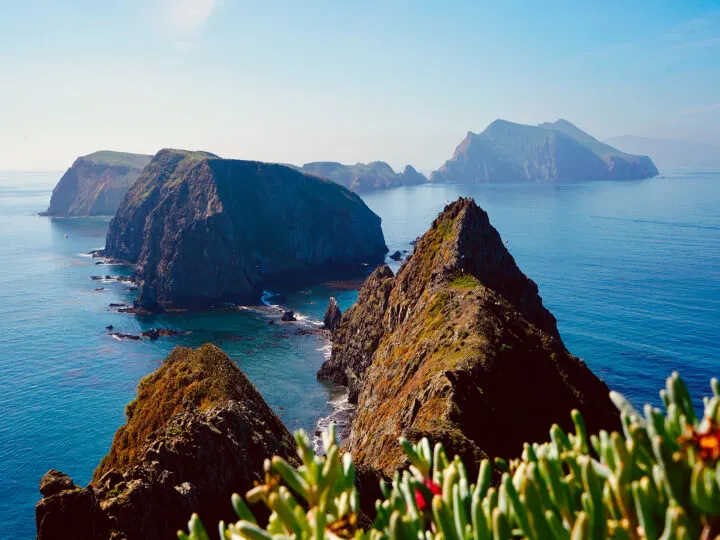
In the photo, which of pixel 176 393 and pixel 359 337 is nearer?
pixel 176 393

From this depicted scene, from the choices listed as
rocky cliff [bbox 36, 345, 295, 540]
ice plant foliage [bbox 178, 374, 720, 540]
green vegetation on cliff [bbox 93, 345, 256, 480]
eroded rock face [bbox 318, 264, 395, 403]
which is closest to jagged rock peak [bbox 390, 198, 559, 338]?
eroded rock face [bbox 318, 264, 395, 403]

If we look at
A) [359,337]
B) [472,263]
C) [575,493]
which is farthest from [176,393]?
[575,493]

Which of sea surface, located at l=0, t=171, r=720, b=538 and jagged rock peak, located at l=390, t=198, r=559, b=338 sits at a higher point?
jagged rock peak, located at l=390, t=198, r=559, b=338

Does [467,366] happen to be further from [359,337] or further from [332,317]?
[332,317]

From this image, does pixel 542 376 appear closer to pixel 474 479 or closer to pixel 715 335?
pixel 474 479

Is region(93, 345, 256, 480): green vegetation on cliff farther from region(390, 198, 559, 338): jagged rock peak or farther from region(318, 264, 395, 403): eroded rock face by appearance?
region(318, 264, 395, 403): eroded rock face
